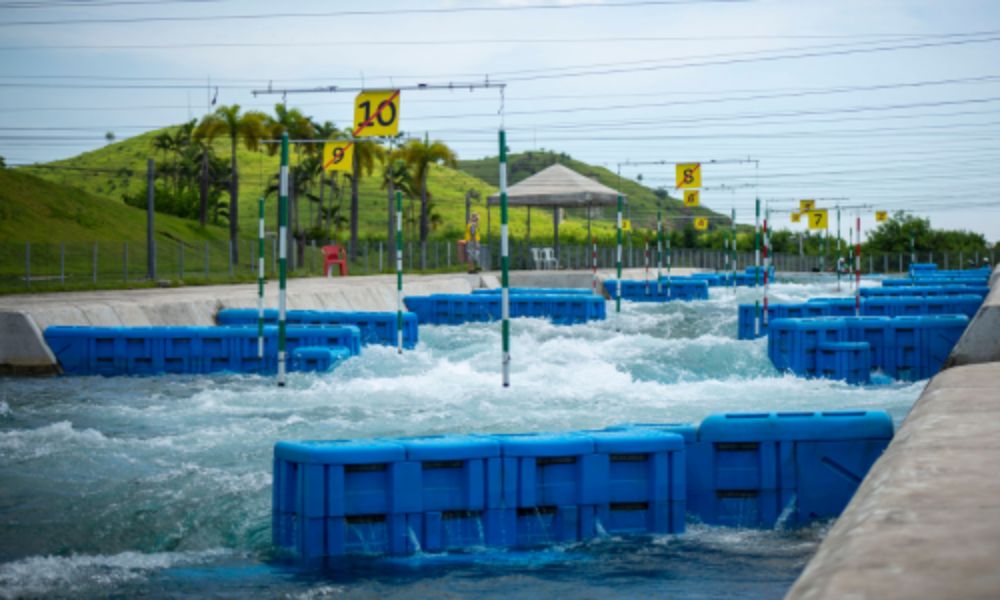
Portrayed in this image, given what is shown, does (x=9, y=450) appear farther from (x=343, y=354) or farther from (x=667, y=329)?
(x=667, y=329)

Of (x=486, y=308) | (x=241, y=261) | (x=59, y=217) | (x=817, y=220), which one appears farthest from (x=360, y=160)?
(x=486, y=308)

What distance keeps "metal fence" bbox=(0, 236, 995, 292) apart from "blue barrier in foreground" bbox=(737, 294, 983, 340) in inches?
695

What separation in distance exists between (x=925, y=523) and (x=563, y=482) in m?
4.59

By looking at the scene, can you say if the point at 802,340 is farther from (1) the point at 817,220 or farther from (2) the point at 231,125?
(2) the point at 231,125

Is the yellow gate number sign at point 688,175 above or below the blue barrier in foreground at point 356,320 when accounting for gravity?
above

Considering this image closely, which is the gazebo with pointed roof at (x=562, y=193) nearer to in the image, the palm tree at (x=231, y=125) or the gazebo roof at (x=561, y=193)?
the gazebo roof at (x=561, y=193)

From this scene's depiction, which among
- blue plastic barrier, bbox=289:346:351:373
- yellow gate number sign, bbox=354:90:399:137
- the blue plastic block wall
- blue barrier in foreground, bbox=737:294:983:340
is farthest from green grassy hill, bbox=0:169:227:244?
the blue plastic block wall

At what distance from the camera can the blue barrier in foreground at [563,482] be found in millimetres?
9180

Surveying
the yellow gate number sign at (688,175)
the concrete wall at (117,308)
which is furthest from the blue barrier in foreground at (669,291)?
the concrete wall at (117,308)

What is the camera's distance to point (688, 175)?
2124 inches

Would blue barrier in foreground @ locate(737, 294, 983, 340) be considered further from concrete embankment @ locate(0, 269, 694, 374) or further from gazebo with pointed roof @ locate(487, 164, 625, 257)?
gazebo with pointed roof @ locate(487, 164, 625, 257)

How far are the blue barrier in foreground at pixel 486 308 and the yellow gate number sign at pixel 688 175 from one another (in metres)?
18.3

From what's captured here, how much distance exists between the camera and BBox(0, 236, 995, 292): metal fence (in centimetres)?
4212

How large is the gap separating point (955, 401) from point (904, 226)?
311 feet
